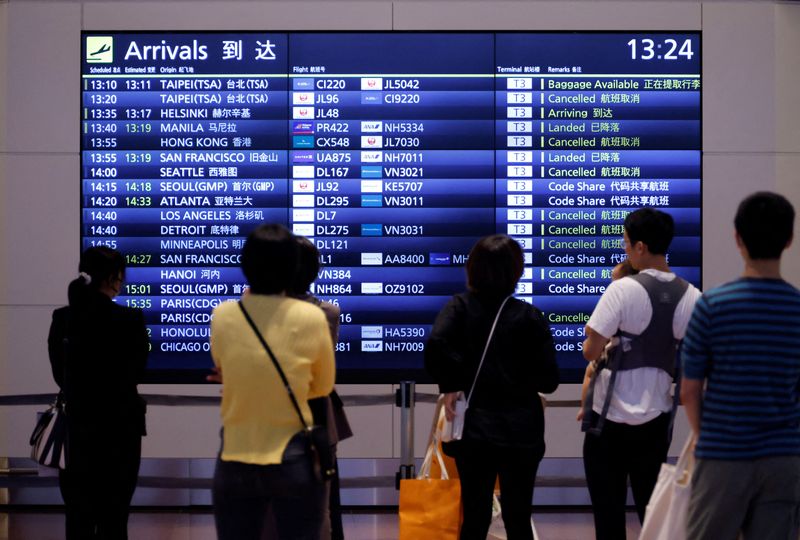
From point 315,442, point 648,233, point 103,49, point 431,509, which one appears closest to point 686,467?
point 315,442

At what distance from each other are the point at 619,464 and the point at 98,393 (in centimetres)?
250

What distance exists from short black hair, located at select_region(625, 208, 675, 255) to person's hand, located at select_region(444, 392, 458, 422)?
1.15m

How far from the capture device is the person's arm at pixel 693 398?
3789mm

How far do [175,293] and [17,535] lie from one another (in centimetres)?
188

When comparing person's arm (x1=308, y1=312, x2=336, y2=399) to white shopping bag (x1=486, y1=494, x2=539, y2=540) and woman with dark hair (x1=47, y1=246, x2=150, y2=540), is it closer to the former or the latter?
woman with dark hair (x1=47, y1=246, x2=150, y2=540)

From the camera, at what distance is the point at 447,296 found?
7.65m

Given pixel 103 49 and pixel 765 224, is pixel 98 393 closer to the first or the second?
pixel 765 224

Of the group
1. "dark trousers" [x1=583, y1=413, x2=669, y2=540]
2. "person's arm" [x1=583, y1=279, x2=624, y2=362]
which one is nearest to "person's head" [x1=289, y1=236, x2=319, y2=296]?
"person's arm" [x1=583, y1=279, x2=624, y2=362]

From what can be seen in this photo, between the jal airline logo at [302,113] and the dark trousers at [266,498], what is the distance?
4140 mm

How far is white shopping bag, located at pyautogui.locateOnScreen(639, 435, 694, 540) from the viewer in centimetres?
390

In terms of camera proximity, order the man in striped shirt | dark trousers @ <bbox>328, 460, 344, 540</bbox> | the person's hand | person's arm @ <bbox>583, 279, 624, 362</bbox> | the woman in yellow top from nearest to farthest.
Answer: the man in striped shirt, the woman in yellow top, the person's hand, person's arm @ <bbox>583, 279, 624, 362</bbox>, dark trousers @ <bbox>328, 460, 344, 540</bbox>

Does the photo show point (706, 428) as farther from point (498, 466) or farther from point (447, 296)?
point (447, 296)

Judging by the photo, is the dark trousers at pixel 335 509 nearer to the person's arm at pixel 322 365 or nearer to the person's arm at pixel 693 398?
the person's arm at pixel 322 365

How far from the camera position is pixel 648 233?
5156mm
